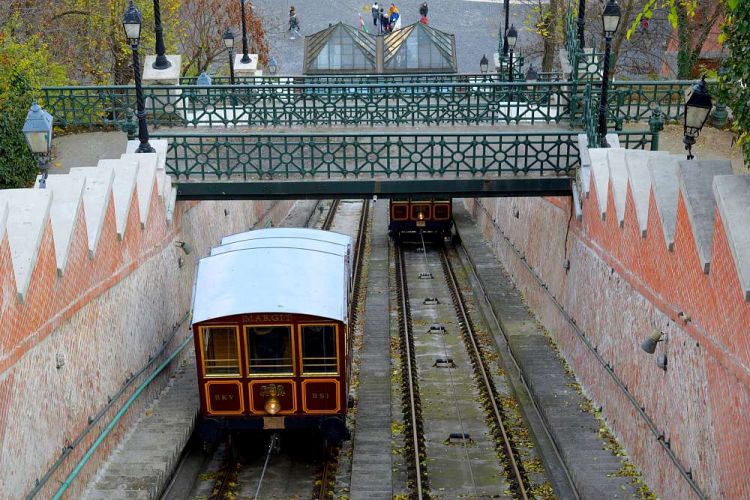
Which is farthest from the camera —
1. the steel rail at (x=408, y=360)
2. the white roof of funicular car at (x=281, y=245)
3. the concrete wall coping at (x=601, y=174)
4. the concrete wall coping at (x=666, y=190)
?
the concrete wall coping at (x=601, y=174)

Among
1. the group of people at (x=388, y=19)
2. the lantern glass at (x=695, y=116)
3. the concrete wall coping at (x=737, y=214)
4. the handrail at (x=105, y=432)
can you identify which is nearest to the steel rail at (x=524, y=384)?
the concrete wall coping at (x=737, y=214)

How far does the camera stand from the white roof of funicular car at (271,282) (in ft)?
41.0

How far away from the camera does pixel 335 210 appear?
38.9m

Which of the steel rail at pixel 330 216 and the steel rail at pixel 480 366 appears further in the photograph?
the steel rail at pixel 330 216

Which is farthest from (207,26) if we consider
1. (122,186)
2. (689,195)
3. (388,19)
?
(689,195)

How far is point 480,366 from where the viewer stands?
1803 cm

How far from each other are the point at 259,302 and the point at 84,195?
300 centimetres

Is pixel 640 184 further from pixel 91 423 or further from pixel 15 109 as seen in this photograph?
pixel 15 109

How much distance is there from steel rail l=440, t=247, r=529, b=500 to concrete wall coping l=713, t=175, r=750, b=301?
506 centimetres

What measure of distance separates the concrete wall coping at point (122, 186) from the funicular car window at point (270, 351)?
275 centimetres

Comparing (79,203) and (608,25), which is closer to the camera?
(79,203)

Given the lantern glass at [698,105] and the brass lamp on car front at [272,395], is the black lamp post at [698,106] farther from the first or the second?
the brass lamp on car front at [272,395]

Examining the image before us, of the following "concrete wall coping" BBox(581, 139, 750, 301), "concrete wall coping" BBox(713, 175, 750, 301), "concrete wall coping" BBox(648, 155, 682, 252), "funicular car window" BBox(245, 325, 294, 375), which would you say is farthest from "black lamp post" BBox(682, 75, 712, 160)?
"funicular car window" BBox(245, 325, 294, 375)

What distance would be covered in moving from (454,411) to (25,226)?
8.37 m
